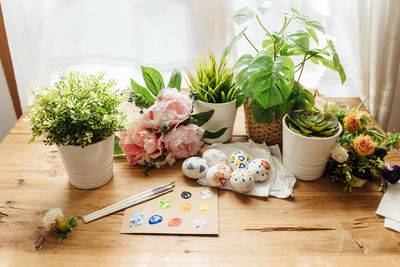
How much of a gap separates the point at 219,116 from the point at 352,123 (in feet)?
1.15

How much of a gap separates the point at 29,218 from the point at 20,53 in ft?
2.54

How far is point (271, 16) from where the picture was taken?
1236mm

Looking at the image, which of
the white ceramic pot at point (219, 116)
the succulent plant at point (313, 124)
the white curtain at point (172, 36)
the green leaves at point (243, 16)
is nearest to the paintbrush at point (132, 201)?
the white ceramic pot at point (219, 116)

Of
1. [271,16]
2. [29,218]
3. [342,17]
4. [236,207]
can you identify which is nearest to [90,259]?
[29,218]

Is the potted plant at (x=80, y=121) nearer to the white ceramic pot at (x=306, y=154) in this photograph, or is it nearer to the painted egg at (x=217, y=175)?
the painted egg at (x=217, y=175)

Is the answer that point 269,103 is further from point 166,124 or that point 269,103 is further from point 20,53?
point 20,53

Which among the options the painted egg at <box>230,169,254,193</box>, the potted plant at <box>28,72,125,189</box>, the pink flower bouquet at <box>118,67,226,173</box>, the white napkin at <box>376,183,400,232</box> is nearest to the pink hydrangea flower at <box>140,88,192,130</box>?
the pink flower bouquet at <box>118,67,226,173</box>

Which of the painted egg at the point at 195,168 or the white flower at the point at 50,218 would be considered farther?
the painted egg at the point at 195,168

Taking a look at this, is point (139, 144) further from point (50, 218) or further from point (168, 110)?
point (50, 218)

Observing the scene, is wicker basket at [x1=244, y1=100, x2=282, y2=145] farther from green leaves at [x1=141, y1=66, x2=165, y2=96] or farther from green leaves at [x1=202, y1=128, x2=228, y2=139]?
green leaves at [x1=141, y1=66, x2=165, y2=96]

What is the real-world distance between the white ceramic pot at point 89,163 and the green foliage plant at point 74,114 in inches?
0.8

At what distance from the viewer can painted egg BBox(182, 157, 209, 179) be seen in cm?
88

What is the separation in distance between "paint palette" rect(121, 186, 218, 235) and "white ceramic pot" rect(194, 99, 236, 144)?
0.71 ft

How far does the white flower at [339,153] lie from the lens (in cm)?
84
